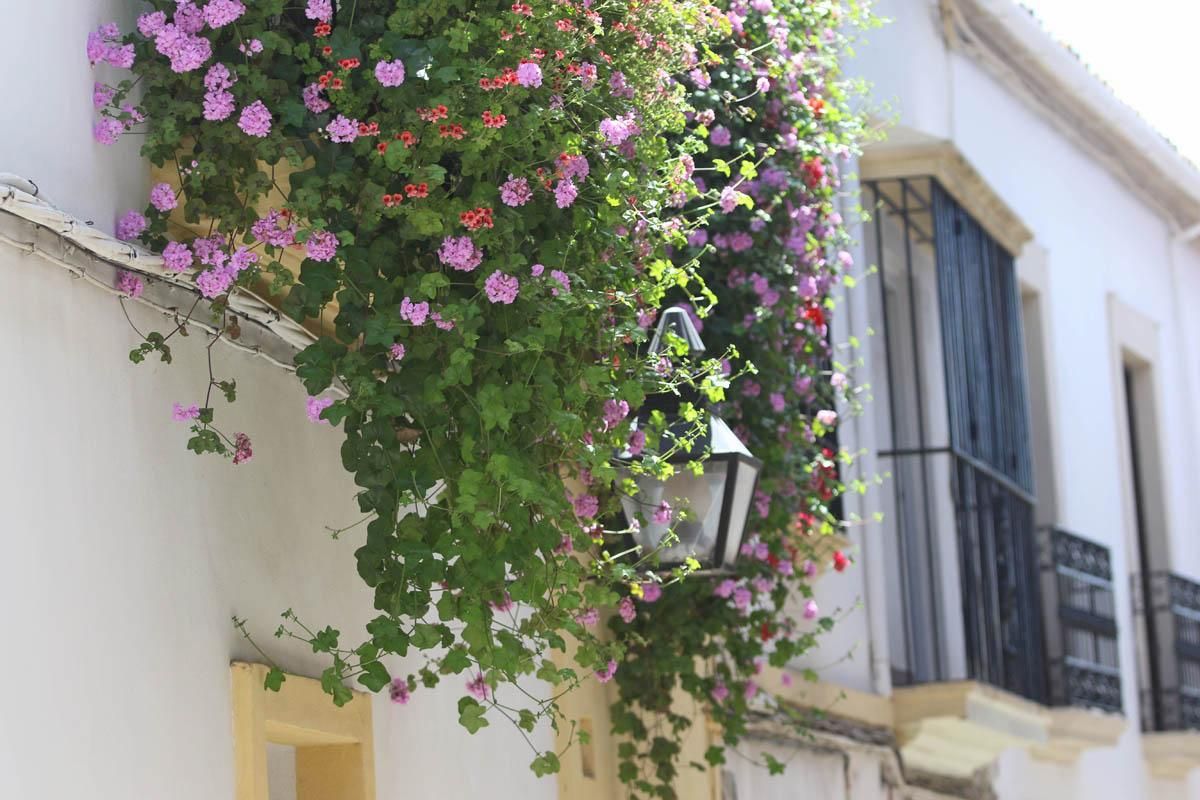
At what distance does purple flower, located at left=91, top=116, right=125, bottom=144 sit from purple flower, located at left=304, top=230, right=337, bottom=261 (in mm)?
447

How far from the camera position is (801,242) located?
6867mm

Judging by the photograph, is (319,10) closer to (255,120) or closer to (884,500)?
(255,120)

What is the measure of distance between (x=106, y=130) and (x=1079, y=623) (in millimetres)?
9310

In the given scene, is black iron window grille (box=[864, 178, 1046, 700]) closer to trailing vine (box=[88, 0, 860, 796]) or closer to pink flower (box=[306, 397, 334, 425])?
trailing vine (box=[88, 0, 860, 796])

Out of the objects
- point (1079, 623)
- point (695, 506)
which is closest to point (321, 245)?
point (695, 506)

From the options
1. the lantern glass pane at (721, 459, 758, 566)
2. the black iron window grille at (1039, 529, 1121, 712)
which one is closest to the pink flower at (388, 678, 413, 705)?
the lantern glass pane at (721, 459, 758, 566)

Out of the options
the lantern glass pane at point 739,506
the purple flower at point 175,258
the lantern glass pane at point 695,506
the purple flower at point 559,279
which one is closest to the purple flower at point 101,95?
the purple flower at point 175,258

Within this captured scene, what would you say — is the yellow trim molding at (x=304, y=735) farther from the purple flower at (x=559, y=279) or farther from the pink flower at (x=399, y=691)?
the purple flower at (x=559, y=279)

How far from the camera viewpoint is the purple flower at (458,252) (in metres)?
4.23

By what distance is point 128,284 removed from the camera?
4.14m

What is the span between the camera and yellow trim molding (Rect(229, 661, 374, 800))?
4391 millimetres

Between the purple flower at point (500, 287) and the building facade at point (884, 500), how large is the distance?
62 centimetres

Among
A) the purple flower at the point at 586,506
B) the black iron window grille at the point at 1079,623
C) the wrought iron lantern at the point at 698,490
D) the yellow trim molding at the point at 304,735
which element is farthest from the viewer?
the black iron window grille at the point at 1079,623

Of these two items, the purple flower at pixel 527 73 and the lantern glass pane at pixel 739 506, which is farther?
the lantern glass pane at pixel 739 506
